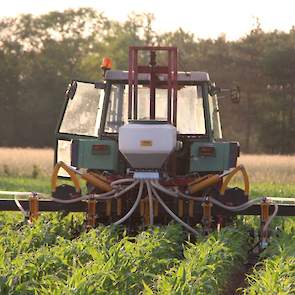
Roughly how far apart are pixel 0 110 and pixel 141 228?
4150cm

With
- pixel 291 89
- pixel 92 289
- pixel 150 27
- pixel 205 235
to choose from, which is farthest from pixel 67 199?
pixel 150 27

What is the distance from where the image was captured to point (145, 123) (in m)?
9.73

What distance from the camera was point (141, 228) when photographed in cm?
1005

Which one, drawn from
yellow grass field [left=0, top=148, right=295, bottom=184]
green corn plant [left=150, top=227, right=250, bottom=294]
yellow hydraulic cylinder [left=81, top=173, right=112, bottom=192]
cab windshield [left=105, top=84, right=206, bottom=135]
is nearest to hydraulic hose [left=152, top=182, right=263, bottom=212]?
green corn plant [left=150, top=227, right=250, bottom=294]

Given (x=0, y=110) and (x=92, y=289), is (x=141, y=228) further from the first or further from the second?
(x=0, y=110)

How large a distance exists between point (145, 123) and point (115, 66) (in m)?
47.8

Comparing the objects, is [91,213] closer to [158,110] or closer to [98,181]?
[98,181]

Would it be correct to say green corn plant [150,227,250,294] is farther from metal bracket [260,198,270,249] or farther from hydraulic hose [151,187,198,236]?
hydraulic hose [151,187,198,236]

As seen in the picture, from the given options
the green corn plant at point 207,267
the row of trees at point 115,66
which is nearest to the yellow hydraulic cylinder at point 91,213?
the green corn plant at point 207,267

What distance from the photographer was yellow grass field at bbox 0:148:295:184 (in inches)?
974

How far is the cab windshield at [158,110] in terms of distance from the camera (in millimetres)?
10680

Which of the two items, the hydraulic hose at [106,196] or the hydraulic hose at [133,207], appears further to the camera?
the hydraulic hose at [106,196]

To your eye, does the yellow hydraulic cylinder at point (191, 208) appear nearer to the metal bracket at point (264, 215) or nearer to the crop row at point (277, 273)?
the metal bracket at point (264, 215)

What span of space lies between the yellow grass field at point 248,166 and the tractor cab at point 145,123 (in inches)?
519
